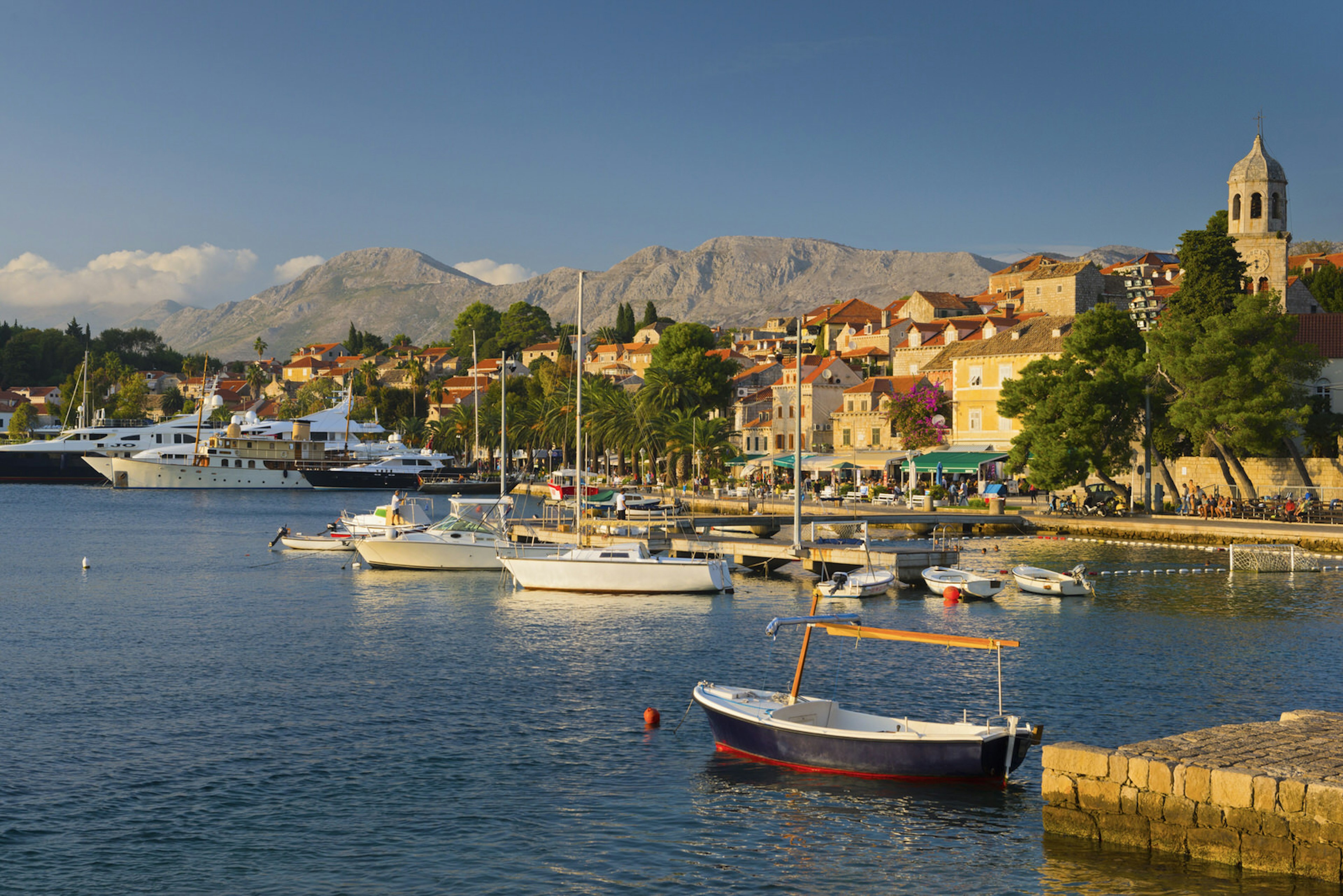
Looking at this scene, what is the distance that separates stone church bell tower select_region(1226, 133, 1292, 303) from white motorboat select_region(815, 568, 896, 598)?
4835 centimetres

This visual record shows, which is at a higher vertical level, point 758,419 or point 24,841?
point 758,419

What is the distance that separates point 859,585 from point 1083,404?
91.1 feet

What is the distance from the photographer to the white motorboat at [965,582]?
4178 cm

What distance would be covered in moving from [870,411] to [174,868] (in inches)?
3446

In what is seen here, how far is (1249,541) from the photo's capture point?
54.0m

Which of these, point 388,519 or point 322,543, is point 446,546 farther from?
point 322,543

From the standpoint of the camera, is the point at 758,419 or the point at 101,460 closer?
the point at 758,419

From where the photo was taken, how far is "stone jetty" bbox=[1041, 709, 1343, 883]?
47.6 ft

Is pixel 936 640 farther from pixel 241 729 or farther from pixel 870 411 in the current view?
pixel 870 411

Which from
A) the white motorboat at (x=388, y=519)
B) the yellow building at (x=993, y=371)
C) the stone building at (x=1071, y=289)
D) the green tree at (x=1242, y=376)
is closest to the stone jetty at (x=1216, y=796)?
the white motorboat at (x=388, y=519)

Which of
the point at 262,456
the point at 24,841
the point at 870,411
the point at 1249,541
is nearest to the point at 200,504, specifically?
the point at 262,456

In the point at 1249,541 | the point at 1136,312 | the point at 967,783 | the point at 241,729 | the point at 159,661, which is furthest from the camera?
the point at 1136,312

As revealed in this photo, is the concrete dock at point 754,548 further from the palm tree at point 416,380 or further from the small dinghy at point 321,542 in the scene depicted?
the palm tree at point 416,380

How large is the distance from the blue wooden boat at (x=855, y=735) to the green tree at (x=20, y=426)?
618ft
